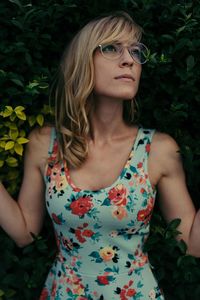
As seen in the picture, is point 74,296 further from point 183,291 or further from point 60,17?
point 60,17

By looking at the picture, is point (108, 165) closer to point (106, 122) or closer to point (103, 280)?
point (106, 122)

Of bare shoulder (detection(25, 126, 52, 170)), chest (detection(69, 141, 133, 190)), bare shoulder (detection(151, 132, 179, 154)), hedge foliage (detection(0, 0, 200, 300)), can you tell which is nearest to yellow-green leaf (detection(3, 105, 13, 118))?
hedge foliage (detection(0, 0, 200, 300))

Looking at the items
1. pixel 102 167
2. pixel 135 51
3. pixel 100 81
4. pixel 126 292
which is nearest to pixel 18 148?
pixel 102 167

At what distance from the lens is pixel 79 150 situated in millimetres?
2768

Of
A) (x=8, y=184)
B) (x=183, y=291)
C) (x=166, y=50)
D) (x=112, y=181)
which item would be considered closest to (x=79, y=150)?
(x=112, y=181)

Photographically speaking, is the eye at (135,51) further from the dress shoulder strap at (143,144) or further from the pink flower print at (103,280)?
the pink flower print at (103,280)

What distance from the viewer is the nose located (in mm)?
2593

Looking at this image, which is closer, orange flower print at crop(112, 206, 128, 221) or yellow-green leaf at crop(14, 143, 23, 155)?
orange flower print at crop(112, 206, 128, 221)

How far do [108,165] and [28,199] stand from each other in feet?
1.59

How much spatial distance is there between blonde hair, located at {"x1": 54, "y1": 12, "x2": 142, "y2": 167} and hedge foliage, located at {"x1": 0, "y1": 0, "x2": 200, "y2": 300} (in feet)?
0.28

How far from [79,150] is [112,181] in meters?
0.24

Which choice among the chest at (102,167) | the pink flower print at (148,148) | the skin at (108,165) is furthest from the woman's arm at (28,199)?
the pink flower print at (148,148)

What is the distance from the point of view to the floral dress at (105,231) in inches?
104

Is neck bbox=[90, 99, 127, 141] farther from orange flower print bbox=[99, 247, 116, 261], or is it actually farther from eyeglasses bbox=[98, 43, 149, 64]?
orange flower print bbox=[99, 247, 116, 261]
